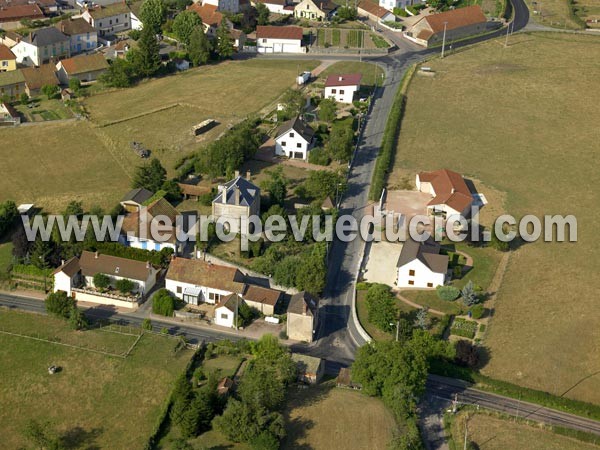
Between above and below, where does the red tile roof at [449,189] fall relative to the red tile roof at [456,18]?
below

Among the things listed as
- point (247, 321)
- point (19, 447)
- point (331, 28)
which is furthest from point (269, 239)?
point (331, 28)

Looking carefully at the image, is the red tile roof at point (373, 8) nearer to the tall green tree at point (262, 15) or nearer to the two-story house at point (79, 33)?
the tall green tree at point (262, 15)

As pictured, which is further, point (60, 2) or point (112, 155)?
point (60, 2)

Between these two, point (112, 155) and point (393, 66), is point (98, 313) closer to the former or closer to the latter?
point (112, 155)

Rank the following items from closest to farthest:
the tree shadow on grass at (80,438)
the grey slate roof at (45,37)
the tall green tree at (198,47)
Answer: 1. the tree shadow on grass at (80,438)
2. the grey slate roof at (45,37)
3. the tall green tree at (198,47)

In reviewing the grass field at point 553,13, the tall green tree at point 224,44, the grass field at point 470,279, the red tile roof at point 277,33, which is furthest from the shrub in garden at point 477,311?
the grass field at point 553,13

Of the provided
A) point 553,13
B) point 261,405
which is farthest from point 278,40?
point 261,405
